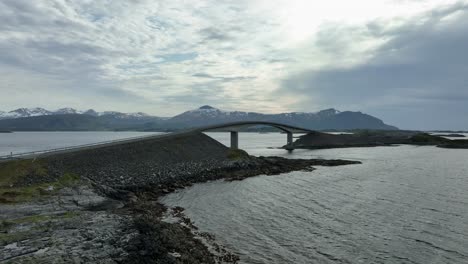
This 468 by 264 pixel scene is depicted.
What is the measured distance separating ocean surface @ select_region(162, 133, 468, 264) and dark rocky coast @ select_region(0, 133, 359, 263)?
116 inches

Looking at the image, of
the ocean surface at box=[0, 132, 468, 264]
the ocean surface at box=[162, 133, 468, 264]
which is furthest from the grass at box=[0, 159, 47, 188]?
the ocean surface at box=[162, 133, 468, 264]

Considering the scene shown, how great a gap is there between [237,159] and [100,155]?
28934mm

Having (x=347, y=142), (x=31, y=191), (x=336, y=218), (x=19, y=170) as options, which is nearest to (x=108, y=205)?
(x=31, y=191)

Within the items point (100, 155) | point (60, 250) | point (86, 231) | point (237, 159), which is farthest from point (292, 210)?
point (237, 159)

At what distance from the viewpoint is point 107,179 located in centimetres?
4559

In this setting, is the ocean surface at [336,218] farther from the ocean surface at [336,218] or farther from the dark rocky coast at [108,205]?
the dark rocky coast at [108,205]

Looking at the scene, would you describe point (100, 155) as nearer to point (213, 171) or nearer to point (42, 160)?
point (42, 160)

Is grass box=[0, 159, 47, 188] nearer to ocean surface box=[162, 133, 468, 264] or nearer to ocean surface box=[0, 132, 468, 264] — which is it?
ocean surface box=[0, 132, 468, 264]

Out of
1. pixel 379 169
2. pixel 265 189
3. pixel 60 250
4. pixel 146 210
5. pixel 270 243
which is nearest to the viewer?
pixel 60 250

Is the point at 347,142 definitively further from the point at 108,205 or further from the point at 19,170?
the point at 19,170

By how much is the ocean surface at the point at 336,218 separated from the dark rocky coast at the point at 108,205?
2944 millimetres

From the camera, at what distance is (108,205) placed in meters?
34.0

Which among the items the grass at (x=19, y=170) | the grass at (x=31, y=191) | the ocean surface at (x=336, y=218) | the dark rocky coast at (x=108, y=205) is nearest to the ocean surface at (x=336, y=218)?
the ocean surface at (x=336, y=218)

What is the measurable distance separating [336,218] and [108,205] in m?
22.2
